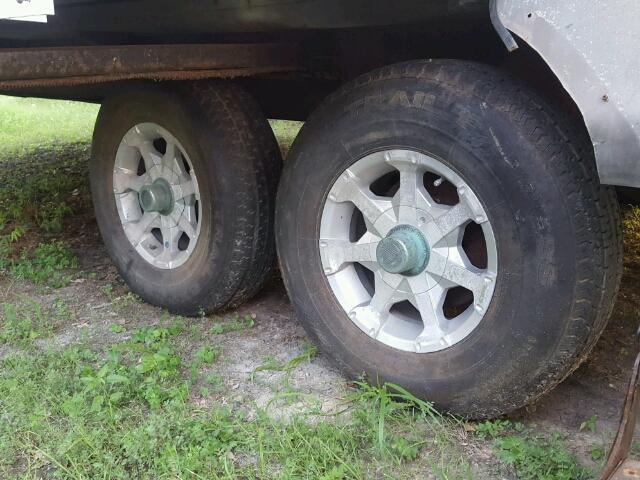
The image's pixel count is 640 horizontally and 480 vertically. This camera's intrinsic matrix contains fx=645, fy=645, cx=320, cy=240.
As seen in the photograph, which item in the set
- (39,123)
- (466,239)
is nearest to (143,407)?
(466,239)

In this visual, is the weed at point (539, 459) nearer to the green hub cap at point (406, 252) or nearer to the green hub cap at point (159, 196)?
the green hub cap at point (406, 252)

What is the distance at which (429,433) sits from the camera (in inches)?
90.3

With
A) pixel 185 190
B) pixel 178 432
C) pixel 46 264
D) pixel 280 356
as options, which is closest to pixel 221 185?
pixel 185 190

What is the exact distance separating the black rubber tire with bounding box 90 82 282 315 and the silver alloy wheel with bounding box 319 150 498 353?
0.57 meters

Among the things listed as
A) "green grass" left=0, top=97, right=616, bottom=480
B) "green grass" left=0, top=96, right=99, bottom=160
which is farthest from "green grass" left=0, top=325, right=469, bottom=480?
"green grass" left=0, top=96, right=99, bottom=160

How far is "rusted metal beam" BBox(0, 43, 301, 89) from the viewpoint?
242 centimetres

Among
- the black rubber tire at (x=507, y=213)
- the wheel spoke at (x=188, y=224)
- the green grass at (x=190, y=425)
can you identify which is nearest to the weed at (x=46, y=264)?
the green grass at (x=190, y=425)

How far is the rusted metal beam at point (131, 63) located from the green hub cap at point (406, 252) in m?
1.07

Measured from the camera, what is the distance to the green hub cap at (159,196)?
3318mm

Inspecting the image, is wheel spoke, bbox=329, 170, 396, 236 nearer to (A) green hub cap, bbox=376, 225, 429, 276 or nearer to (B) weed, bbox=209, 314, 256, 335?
(A) green hub cap, bbox=376, 225, 429, 276

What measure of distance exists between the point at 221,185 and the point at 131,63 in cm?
69

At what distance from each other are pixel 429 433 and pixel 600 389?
0.76 meters

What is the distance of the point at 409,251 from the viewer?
2334 mm

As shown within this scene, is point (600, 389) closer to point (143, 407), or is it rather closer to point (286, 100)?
point (143, 407)
